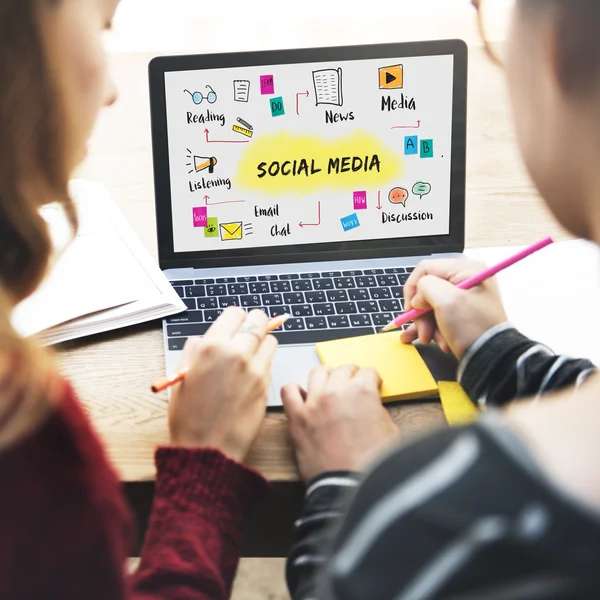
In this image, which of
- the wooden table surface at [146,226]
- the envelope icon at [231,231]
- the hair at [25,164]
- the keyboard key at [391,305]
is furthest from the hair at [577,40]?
the envelope icon at [231,231]

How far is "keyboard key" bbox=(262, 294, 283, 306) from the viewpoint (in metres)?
0.89

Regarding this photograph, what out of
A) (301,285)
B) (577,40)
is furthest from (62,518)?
(301,285)

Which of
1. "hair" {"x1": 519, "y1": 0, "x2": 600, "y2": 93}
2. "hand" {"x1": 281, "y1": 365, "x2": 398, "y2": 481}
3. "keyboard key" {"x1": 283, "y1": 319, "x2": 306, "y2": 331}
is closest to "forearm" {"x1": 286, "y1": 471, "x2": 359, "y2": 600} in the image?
"hand" {"x1": 281, "y1": 365, "x2": 398, "y2": 481}

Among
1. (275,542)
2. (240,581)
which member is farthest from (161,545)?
(240,581)

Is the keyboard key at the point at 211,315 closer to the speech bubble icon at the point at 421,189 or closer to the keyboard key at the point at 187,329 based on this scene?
the keyboard key at the point at 187,329

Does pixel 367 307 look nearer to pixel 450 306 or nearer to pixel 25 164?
pixel 450 306

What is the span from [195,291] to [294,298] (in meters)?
0.11

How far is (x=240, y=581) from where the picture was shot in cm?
145

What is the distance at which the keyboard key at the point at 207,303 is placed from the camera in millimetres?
881

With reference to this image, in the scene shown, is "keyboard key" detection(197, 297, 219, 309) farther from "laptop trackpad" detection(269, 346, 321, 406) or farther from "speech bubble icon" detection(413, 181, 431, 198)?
"speech bubble icon" detection(413, 181, 431, 198)

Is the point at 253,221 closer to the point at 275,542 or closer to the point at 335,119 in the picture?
the point at 335,119

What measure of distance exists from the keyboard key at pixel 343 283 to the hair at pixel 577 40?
45cm

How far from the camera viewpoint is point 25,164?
54cm

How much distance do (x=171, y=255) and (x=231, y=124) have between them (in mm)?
170
